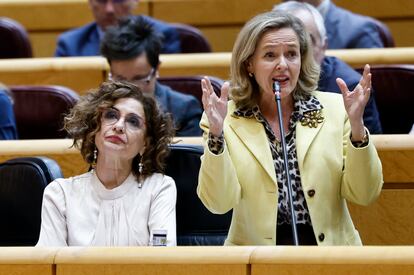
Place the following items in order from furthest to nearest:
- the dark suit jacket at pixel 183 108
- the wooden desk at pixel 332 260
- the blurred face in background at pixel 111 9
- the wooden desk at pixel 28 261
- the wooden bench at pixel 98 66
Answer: the blurred face in background at pixel 111 9, the wooden bench at pixel 98 66, the dark suit jacket at pixel 183 108, the wooden desk at pixel 28 261, the wooden desk at pixel 332 260

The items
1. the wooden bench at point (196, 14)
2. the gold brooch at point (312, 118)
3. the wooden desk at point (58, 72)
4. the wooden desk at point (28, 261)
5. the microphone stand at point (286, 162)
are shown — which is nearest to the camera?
the wooden desk at point (28, 261)

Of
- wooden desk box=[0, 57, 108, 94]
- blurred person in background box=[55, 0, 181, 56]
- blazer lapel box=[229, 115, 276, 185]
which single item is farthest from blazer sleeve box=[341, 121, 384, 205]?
blurred person in background box=[55, 0, 181, 56]

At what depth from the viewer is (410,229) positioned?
1.84 m

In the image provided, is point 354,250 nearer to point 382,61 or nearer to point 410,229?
point 410,229

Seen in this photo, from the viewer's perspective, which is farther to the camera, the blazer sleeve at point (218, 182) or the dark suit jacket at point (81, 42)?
the dark suit jacket at point (81, 42)

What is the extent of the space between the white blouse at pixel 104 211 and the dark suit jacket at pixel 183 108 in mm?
429

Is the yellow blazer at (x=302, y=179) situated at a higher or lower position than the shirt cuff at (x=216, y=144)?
lower

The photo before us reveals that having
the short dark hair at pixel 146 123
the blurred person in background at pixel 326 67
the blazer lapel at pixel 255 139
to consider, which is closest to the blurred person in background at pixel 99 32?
the blurred person in background at pixel 326 67

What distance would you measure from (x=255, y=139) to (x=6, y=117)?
2.25ft

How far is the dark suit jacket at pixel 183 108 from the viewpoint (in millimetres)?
2230

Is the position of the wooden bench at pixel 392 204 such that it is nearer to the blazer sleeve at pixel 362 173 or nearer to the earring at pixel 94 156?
the blazer sleeve at pixel 362 173

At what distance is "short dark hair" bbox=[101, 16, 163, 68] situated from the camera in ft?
7.43

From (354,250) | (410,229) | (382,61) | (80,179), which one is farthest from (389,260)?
(382,61)
